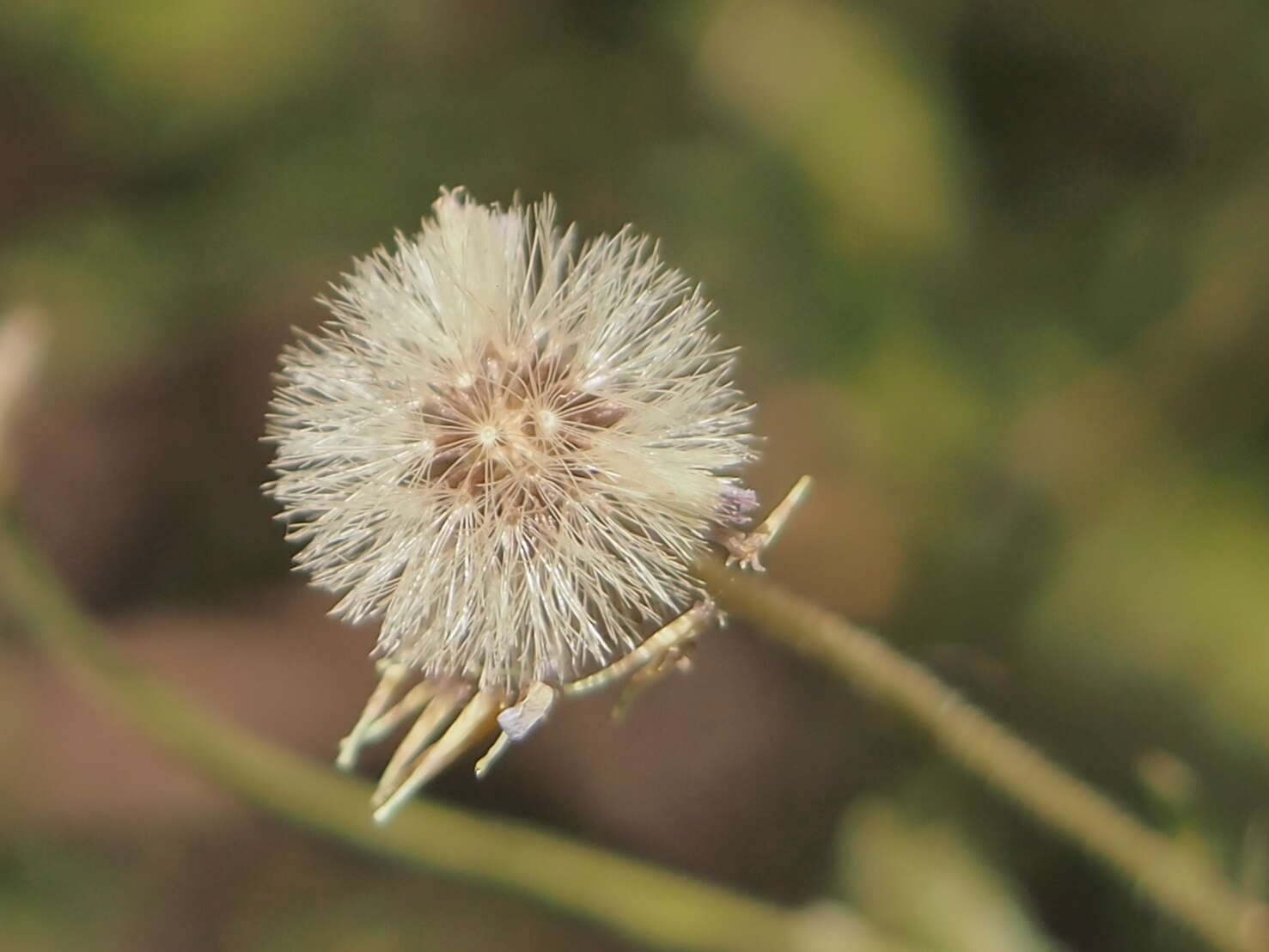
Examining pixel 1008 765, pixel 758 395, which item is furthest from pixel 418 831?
pixel 758 395

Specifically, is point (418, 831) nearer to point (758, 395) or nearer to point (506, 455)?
point (506, 455)

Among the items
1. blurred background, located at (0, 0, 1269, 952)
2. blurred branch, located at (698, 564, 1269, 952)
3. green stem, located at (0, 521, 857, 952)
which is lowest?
green stem, located at (0, 521, 857, 952)

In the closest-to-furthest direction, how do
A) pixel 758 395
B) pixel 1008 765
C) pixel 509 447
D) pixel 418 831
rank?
pixel 509 447 → pixel 1008 765 → pixel 418 831 → pixel 758 395

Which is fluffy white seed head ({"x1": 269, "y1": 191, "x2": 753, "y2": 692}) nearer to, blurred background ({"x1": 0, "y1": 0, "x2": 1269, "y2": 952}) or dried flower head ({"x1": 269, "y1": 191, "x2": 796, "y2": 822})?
dried flower head ({"x1": 269, "y1": 191, "x2": 796, "y2": 822})

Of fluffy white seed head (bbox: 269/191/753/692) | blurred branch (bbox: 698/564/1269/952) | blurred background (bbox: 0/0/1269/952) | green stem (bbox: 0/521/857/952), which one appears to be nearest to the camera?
fluffy white seed head (bbox: 269/191/753/692)

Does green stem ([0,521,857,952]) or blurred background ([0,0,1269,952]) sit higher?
blurred background ([0,0,1269,952])

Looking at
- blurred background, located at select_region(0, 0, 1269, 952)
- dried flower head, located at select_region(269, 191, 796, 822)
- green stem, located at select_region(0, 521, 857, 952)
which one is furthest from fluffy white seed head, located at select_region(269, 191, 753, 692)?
blurred background, located at select_region(0, 0, 1269, 952)

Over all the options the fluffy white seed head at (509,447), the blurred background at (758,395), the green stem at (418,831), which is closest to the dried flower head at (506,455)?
the fluffy white seed head at (509,447)
